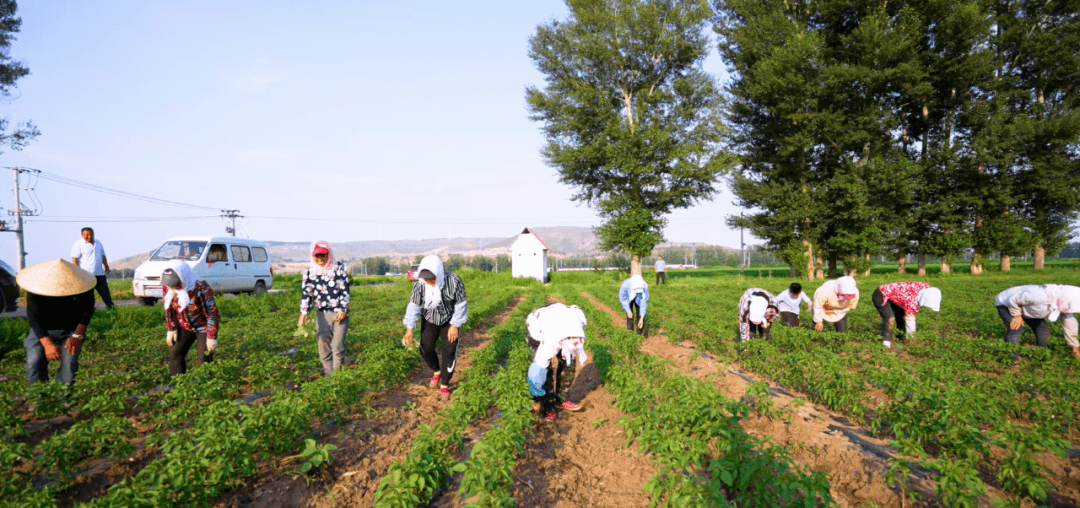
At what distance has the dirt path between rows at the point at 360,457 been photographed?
360 cm

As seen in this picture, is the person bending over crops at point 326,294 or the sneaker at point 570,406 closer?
the sneaker at point 570,406

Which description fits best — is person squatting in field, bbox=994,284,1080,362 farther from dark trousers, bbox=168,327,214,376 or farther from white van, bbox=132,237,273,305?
white van, bbox=132,237,273,305

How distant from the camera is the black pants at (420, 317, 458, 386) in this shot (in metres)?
6.24

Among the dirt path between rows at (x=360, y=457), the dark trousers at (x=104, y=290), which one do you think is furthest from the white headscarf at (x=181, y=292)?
the dark trousers at (x=104, y=290)

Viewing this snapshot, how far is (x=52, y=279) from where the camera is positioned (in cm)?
511

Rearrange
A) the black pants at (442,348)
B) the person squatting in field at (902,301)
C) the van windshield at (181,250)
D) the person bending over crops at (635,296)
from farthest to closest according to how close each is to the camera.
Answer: the van windshield at (181,250), the person bending over crops at (635,296), the person squatting in field at (902,301), the black pants at (442,348)

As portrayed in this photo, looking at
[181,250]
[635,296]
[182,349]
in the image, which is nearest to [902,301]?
[635,296]

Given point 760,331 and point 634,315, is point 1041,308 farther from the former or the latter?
point 634,315

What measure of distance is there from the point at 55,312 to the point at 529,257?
36.8m

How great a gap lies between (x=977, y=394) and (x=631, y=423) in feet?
11.2

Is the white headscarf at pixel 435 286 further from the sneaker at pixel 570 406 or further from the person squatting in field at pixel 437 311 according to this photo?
the sneaker at pixel 570 406

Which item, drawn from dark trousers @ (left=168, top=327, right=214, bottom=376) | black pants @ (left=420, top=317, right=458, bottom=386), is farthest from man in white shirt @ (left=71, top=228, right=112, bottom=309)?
black pants @ (left=420, top=317, right=458, bottom=386)

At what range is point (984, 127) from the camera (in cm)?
2759

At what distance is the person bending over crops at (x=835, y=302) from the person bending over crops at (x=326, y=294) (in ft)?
27.3
